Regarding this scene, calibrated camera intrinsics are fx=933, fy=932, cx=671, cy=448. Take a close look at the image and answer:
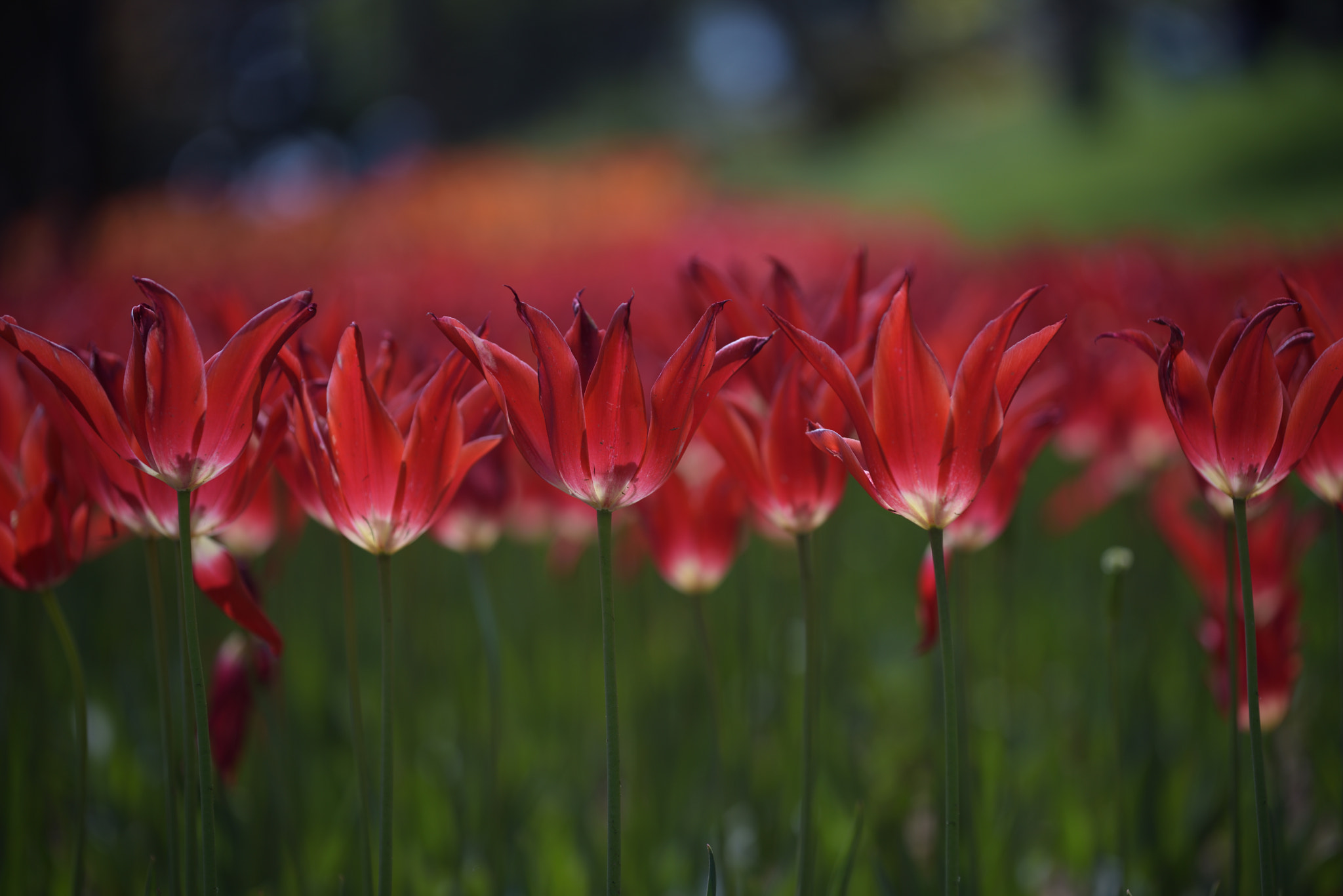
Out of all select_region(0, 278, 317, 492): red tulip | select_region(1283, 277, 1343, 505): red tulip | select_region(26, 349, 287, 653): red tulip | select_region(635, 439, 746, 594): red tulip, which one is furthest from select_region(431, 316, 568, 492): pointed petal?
select_region(1283, 277, 1343, 505): red tulip

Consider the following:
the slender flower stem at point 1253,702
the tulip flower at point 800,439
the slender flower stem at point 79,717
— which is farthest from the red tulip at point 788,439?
the slender flower stem at point 79,717

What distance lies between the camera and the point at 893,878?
4.38 feet

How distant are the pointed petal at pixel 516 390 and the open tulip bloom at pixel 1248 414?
49 centimetres

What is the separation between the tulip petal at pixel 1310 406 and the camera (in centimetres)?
76

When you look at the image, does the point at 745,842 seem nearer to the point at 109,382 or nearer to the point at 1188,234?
the point at 109,382

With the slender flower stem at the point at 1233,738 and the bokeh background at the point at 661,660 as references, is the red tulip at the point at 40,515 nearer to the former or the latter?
the bokeh background at the point at 661,660

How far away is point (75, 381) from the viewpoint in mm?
760

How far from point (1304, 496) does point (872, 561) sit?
1487 millimetres

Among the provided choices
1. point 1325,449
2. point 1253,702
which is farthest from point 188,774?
point 1325,449

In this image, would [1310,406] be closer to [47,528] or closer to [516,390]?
[516,390]

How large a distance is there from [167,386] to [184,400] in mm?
17

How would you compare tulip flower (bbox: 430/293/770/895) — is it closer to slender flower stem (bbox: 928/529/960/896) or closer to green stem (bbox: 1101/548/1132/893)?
slender flower stem (bbox: 928/529/960/896)

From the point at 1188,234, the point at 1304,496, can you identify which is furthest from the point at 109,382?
the point at 1188,234

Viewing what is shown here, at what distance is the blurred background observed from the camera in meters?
8.28
